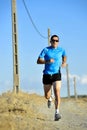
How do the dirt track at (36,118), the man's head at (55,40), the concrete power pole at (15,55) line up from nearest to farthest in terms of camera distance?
the dirt track at (36,118) < the man's head at (55,40) < the concrete power pole at (15,55)

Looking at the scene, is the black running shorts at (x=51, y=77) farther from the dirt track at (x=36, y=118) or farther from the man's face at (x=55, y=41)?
the dirt track at (x=36, y=118)

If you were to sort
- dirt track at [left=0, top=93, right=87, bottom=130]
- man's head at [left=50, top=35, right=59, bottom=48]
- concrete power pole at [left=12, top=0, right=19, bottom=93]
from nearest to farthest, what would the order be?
1. dirt track at [left=0, top=93, right=87, bottom=130]
2. man's head at [left=50, top=35, right=59, bottom=48]
3. concrete power pole at [left=12, top=0, right=19, bottom=93]

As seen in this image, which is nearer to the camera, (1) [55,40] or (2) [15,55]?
(1) [55,40]

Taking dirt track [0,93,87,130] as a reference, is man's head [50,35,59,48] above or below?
above

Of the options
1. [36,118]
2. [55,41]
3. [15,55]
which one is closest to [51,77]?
[55,41]

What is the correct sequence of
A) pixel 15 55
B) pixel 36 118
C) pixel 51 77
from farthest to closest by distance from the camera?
pixel 15 55 < pixel 36 118 < pixel 51 77

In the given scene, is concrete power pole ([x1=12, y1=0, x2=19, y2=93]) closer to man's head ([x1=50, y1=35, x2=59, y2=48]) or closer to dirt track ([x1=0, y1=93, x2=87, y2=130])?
dirt track ([x1=0, y1=93, x2=87, y2=130])

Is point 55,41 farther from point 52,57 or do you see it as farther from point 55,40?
point 52,57

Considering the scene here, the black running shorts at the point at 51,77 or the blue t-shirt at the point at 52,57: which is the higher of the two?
the blue t-shirt at the point at 52,57

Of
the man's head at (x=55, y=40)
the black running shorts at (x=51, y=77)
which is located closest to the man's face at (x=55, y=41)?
the man's head at (x=55, y=40)

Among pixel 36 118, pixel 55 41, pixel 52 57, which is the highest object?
pixel 55 41

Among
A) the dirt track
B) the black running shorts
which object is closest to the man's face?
the black running shorts

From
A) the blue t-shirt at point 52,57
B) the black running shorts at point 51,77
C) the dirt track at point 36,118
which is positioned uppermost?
the blue t-shirt at point 52,57

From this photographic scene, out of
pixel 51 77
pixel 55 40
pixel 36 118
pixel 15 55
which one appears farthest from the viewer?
pixel 15 55
